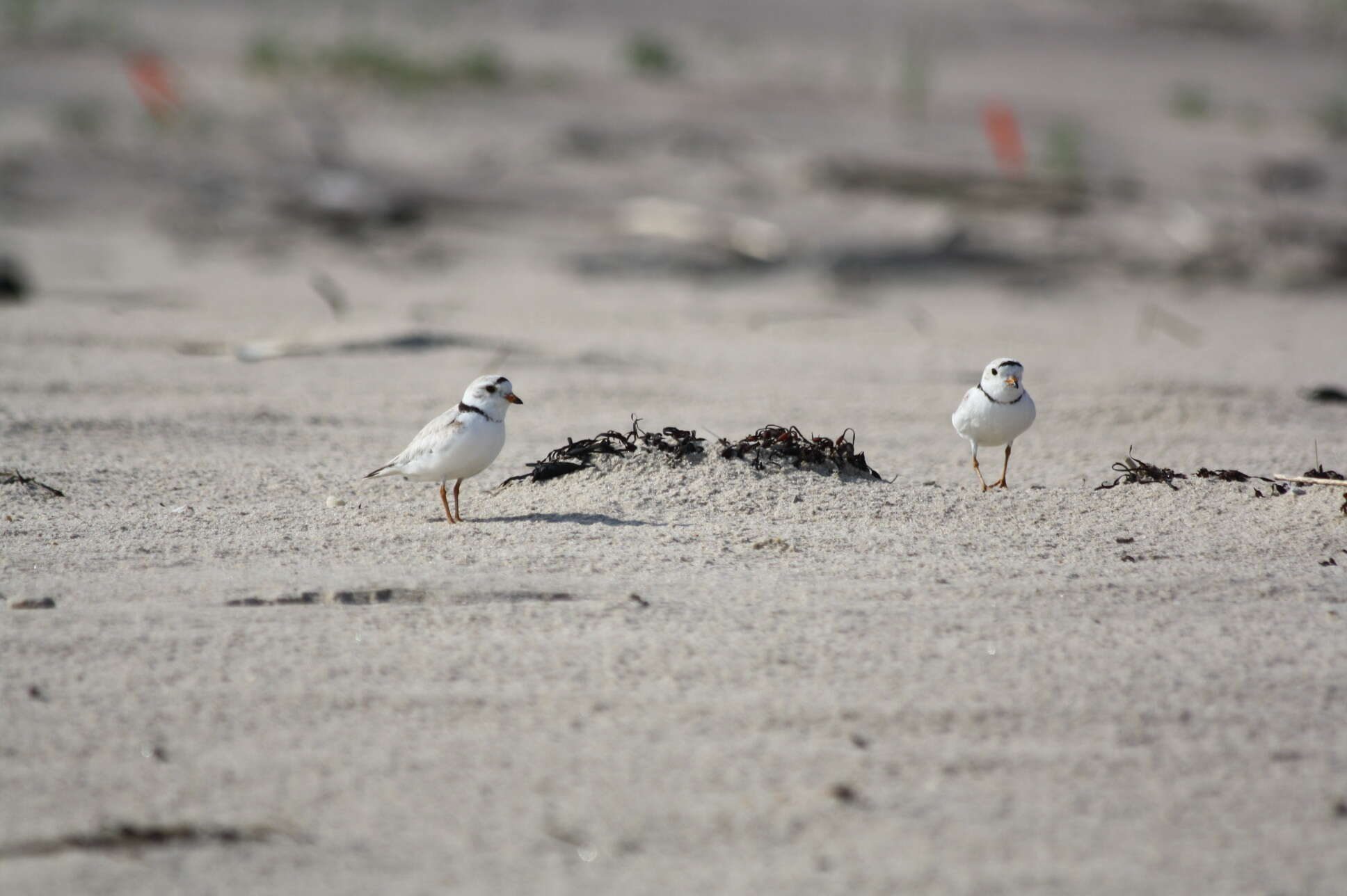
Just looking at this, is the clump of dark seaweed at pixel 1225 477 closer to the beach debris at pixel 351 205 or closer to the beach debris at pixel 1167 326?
the beach debris at pixel 1167 326

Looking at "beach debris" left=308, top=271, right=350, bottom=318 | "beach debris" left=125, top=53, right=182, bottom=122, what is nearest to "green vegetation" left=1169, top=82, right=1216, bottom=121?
"beach debris" left=308, top=271, right=350, bottom=318

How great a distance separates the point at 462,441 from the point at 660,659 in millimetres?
1441

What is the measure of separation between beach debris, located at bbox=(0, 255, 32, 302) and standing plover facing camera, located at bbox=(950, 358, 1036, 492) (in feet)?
23.1

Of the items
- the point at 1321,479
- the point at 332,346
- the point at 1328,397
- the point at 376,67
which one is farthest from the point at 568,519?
the point at 376,67

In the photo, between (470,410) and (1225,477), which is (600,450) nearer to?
(470,410)

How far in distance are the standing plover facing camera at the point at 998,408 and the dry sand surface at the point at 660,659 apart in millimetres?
303

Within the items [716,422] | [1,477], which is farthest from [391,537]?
[716,422]

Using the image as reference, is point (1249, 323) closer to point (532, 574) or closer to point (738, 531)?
point (738, 531)

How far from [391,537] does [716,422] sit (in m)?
2.60

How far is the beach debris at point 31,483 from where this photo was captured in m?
4.86

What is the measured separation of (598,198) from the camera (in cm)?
1343

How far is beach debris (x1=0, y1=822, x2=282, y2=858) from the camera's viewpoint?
2609mm

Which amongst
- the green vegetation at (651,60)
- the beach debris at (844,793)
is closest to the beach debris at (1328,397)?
the beach debris at (844,793)

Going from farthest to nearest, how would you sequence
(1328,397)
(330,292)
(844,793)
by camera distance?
(330,292), (1328,397), (844,793)
